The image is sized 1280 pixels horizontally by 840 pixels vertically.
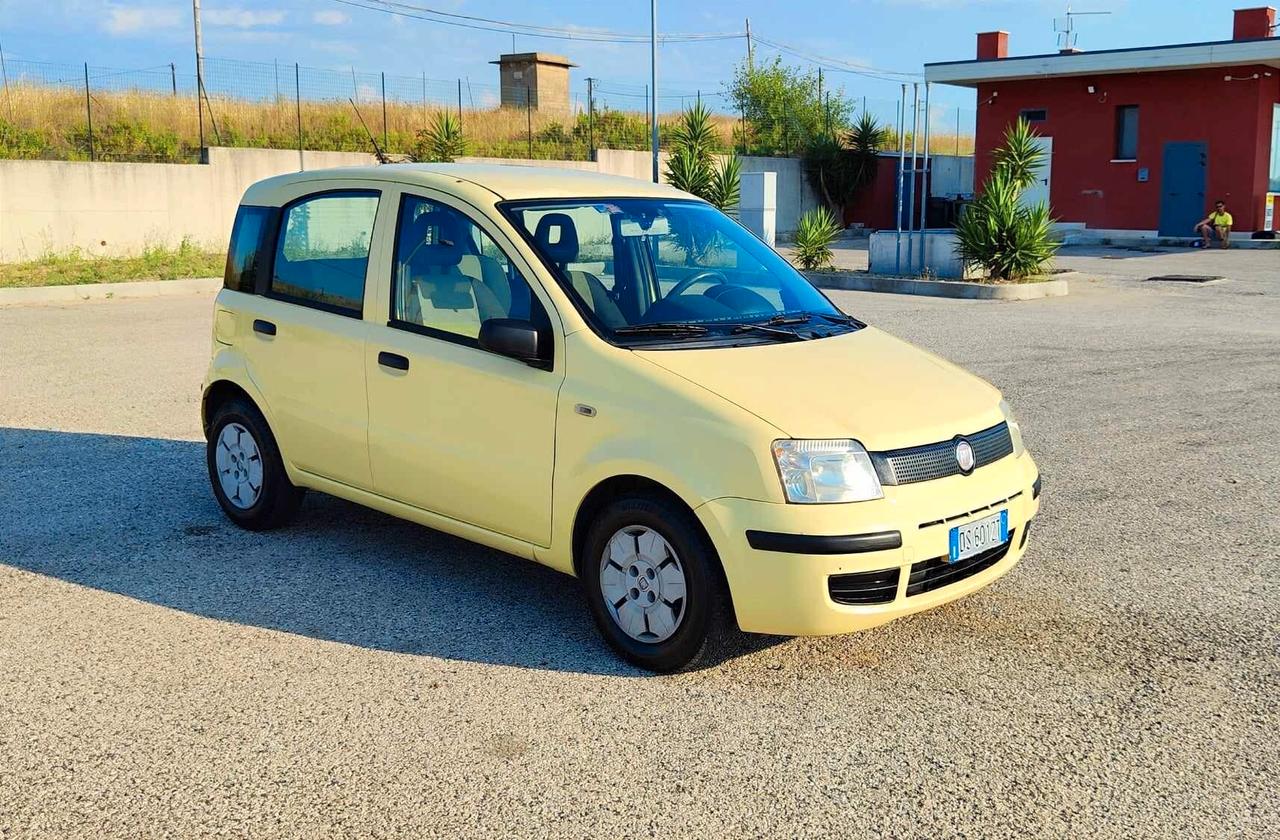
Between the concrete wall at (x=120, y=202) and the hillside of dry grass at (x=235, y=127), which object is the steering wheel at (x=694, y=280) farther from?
the hillside of dry grass at (x=235, y=127)

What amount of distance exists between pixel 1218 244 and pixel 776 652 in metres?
29.9

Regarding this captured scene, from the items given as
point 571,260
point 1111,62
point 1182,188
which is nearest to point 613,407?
point 571,260

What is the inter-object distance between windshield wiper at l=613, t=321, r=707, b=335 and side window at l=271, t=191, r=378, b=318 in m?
1.43

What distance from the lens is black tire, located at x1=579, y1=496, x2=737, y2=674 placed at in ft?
14.1

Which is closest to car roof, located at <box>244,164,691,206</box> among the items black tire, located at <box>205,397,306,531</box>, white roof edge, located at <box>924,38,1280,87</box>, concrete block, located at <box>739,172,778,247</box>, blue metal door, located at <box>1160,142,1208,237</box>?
black tire, located at <box>205,397,306,531</box>

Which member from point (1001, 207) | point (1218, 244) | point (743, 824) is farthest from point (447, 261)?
point (1218, 244)

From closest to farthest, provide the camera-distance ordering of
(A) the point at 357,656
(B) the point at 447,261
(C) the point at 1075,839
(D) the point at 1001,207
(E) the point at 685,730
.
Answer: (C) the point at 1075,839 < (E) the point at 685,730 < (A) the point at 357,656 < (B) the point at 447,261 < (D) the point at 1001,207

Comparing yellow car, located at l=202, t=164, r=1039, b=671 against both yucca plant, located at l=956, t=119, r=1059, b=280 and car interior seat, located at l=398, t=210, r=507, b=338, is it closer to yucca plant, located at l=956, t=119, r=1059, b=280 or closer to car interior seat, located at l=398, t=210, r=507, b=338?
car interior seat, located at l=398, t=210, r=507, b=338

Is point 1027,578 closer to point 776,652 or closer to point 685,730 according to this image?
point 776,652

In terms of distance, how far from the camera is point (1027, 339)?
14.0m

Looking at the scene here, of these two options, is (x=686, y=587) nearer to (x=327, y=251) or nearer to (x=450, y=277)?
(x=450, y=277)

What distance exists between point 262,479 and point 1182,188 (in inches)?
1239

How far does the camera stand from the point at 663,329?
487 cm

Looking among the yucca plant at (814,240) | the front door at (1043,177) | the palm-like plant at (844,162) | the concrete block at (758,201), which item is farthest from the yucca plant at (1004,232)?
the palm-like plant at (844,162)
